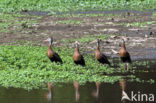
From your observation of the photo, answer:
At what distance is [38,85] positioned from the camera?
13.7m

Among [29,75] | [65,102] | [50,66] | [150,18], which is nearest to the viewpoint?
[65,102]

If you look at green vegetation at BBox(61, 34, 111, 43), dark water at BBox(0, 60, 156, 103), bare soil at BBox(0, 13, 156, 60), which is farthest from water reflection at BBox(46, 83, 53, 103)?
green vegetation at BBox(61, 34, 111, 43)

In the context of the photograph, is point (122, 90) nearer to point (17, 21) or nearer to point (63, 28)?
point (63, 28)

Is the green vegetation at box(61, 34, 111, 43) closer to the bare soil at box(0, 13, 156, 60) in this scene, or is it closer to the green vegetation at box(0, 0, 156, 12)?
the bare soil at box(0, 13, 156, 60)

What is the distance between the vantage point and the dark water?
1224 cm

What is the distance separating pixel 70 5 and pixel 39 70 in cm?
1561

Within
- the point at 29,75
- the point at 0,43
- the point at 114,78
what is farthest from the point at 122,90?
the point at 0,43

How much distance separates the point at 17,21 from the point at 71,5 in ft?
19.5

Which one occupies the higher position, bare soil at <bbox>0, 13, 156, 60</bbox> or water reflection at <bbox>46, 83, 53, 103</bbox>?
water reflection at <bbox>46, 83, 53, 103</bbox>

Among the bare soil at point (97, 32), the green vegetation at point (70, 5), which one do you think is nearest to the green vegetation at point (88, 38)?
the bare soil at point (97, 32)

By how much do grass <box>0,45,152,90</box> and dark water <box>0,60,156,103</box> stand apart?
40 cm

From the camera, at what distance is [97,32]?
74.1 ft

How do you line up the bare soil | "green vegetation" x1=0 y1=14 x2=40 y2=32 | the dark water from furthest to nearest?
"green vegetation" x1=0 y1=14 x2=40 y2=32, the bare soil, the dark water

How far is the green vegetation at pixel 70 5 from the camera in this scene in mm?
29406
